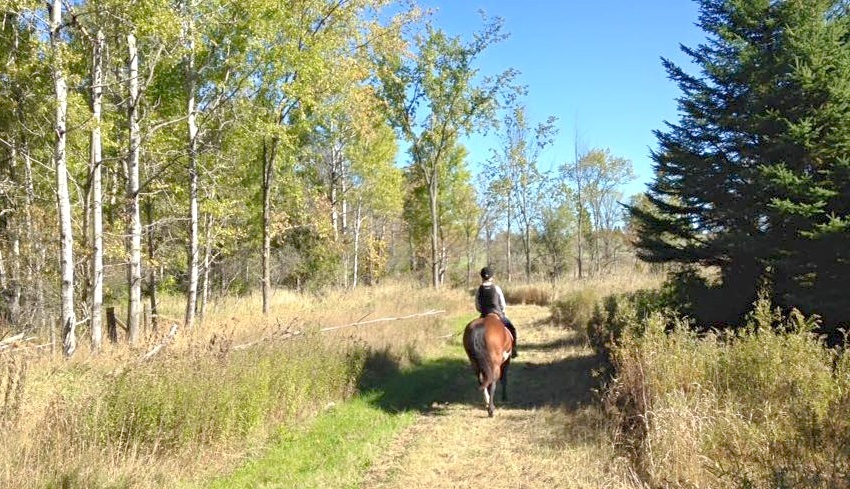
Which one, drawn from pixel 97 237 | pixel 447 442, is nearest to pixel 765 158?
pixel 447 442

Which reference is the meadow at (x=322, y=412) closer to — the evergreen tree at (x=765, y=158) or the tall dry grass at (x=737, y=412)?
the tall dry grass at (x=737, y=412)

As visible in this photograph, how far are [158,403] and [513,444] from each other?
15.1 feet

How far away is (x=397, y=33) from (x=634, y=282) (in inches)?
535

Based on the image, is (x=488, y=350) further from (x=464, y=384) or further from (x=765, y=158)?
(x=765, y=158)

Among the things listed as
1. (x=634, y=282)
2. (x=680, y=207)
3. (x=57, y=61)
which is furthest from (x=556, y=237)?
(x=57, y=61)

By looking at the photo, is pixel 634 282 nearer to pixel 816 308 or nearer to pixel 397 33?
pixel 816 308

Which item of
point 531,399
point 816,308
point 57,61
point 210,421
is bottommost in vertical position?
point 531,399

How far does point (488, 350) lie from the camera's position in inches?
357

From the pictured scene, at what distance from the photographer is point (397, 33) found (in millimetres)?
21719

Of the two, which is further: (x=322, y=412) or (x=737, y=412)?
(x=322, y=412)

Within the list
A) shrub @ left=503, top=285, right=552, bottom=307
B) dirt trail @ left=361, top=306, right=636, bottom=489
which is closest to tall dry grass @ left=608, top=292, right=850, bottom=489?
dirt trail @ left=361, top=306, right=636, bottom=489

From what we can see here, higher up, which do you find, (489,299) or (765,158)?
(765,158)

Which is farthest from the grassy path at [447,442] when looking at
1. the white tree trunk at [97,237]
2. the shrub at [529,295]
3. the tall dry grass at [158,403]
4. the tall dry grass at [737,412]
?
the shrub at [529,295]

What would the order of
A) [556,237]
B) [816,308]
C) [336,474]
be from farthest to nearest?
[556,237]
[816,308]
[336,474]
